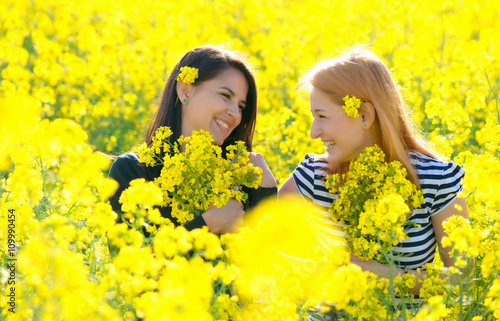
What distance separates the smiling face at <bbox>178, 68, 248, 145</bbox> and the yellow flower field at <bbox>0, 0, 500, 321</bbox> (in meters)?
0.29

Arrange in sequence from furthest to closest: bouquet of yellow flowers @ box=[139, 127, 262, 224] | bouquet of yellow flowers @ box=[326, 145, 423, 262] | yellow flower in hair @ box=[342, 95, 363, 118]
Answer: yellow flower in hair @ box=[342, 95, 363, 118] → bouquet of yellow flowers @ box=[139, 127, 262, 224] → bouquet of yellow flowers @ box=[326, 145, 423, 262]

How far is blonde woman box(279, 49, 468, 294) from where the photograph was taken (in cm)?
233

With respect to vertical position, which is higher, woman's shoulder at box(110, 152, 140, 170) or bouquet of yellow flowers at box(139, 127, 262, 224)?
bouquet of yellow flowers at box(139, 127, 262, 224)

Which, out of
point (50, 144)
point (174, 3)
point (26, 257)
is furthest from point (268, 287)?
point (174, 3)

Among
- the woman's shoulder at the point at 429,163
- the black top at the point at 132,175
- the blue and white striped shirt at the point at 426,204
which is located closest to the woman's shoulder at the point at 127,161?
the black top at the point at 132,175

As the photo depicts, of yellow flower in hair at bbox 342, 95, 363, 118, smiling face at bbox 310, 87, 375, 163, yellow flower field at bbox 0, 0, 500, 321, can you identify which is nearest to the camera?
yellow flower field at bbox 0, 0, 500, 321

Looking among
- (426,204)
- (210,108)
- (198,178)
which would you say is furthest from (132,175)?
(426,204)

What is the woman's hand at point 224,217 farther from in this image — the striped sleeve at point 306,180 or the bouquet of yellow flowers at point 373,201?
the striped sleeve at point 306,180

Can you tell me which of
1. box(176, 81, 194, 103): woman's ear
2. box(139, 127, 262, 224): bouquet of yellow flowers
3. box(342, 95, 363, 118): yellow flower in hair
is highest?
box(342, 95, 363, 118): yellow flower in hair

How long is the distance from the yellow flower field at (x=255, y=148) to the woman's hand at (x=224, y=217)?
15cm

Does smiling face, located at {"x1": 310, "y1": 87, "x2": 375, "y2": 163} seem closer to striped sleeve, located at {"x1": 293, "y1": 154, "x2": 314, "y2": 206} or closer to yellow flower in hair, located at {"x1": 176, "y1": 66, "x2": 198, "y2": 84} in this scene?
striped sleeve, located at {"x1": 293, "y1": 154, "x2": 314, "y2": 206}

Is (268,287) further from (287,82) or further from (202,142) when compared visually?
(287,82)

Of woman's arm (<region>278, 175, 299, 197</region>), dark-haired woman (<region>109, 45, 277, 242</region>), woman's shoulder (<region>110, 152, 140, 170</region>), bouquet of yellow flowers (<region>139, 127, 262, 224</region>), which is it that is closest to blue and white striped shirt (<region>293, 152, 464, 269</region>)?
woman's arm (<region>278, 175, 299, 197</region>)

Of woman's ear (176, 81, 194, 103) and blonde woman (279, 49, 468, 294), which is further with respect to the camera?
woman's ear (176, 81, 194, 103)
